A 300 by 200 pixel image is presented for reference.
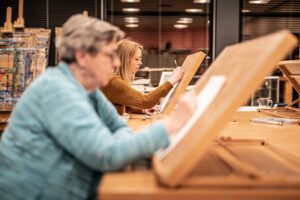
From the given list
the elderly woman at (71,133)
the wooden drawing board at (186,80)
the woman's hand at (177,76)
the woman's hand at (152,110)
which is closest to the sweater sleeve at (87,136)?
the elderly woman at (71,133)

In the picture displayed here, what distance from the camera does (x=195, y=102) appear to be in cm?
127

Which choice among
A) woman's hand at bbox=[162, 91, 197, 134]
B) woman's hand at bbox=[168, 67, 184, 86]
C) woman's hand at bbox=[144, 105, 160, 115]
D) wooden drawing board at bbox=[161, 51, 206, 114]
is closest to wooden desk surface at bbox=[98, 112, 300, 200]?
woman's hand at bbox=[162, 91, 197, 134]

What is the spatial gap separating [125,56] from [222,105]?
80.9 inches

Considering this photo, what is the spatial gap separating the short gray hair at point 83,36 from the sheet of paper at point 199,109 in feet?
1.11

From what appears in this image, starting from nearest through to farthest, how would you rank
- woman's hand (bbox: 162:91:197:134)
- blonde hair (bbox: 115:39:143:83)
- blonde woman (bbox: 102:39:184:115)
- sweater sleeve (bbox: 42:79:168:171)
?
sweater sleeve (bbox: 42:79:168:171)
woman's hand (bbox: 162:91:197:134)
blonde woman (bbox: 102:39:184:115)
blonde hair (bbox: 115:39:143:83)

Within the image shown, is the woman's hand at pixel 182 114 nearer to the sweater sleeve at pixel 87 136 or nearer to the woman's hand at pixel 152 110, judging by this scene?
the sweater sleeve at pixel 87 136

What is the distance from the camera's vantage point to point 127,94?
2.90 metres

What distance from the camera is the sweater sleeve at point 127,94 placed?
2.90 metres

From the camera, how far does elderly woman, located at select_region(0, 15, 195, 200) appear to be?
3.70 ft

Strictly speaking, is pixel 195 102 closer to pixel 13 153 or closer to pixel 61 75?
pixel 61 75

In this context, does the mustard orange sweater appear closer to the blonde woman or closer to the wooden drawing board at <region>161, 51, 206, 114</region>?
the blonde woman

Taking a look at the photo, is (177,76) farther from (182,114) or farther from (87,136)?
(87,136)

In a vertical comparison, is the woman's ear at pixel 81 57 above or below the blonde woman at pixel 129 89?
above

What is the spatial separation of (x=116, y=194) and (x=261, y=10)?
6906 millimetres
